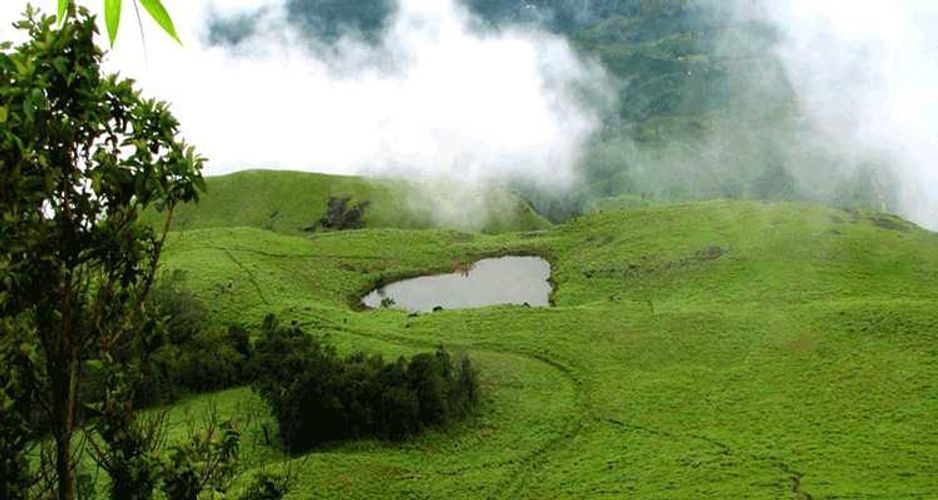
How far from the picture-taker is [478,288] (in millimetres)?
100000

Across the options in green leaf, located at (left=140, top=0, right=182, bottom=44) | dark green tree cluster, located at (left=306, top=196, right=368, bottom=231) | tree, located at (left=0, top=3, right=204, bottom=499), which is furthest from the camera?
dark green tree cluster, located at (left=306, top=196, right=368, bottom=231)

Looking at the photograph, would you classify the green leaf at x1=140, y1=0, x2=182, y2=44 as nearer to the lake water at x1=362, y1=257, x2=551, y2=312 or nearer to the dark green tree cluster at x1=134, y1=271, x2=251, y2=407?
the dark green tree cluster at x1=134, y1=271, x2=251, y2=407

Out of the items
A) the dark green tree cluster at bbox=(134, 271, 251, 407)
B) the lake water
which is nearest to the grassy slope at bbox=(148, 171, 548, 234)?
the lake water

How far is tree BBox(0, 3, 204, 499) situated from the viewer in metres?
7.80

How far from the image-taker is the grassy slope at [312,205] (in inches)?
→ 6693

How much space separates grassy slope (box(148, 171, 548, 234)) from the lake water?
59.3m

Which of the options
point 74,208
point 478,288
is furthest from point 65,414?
point 478,288

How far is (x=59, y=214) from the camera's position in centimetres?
851

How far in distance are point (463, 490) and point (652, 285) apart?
148 ft

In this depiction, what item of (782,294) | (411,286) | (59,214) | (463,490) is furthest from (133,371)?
(411,286)

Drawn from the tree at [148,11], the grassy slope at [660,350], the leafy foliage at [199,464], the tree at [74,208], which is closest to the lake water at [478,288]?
the grassy slope at [660,350]

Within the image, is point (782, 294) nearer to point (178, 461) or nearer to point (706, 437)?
point (706, 437)

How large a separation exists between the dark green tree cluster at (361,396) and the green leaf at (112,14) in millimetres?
56847

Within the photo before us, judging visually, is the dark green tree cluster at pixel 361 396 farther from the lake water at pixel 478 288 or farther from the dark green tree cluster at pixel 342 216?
the dark green tree cluster at pixel 342 216
